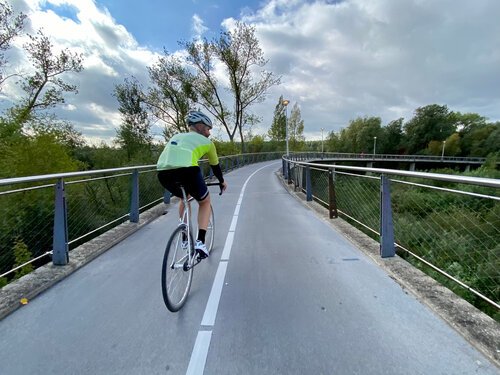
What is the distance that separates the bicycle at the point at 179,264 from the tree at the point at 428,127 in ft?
340

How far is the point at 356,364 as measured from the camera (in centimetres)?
201

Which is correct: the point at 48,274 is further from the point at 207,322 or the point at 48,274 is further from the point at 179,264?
the point at 207,322

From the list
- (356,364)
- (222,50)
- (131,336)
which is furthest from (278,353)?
(222,50)

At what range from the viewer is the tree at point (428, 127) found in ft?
290

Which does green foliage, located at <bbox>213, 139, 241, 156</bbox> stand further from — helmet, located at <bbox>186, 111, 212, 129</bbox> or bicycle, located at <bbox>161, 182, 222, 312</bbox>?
bicycle, located at <bbox>161, 182, 222, 312</bbox>

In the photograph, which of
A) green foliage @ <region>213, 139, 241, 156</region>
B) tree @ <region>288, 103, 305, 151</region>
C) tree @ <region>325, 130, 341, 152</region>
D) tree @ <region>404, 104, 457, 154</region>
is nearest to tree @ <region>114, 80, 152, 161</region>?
green foliage @ <region>213, 139, 241, 156</region>

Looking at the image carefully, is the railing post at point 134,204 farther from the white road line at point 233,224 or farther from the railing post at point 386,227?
the railing post at point 386,227

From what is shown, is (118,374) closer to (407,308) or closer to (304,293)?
(304,293)

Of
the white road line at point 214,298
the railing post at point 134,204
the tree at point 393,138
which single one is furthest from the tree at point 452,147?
the white road line at point 214,298

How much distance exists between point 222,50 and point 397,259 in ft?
100

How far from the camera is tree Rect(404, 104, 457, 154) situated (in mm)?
88250

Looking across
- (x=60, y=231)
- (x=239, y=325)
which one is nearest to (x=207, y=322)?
(x=239, y=325)

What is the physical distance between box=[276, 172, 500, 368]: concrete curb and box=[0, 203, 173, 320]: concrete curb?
157 inches

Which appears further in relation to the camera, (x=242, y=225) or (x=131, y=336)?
(x=242, y=225)
